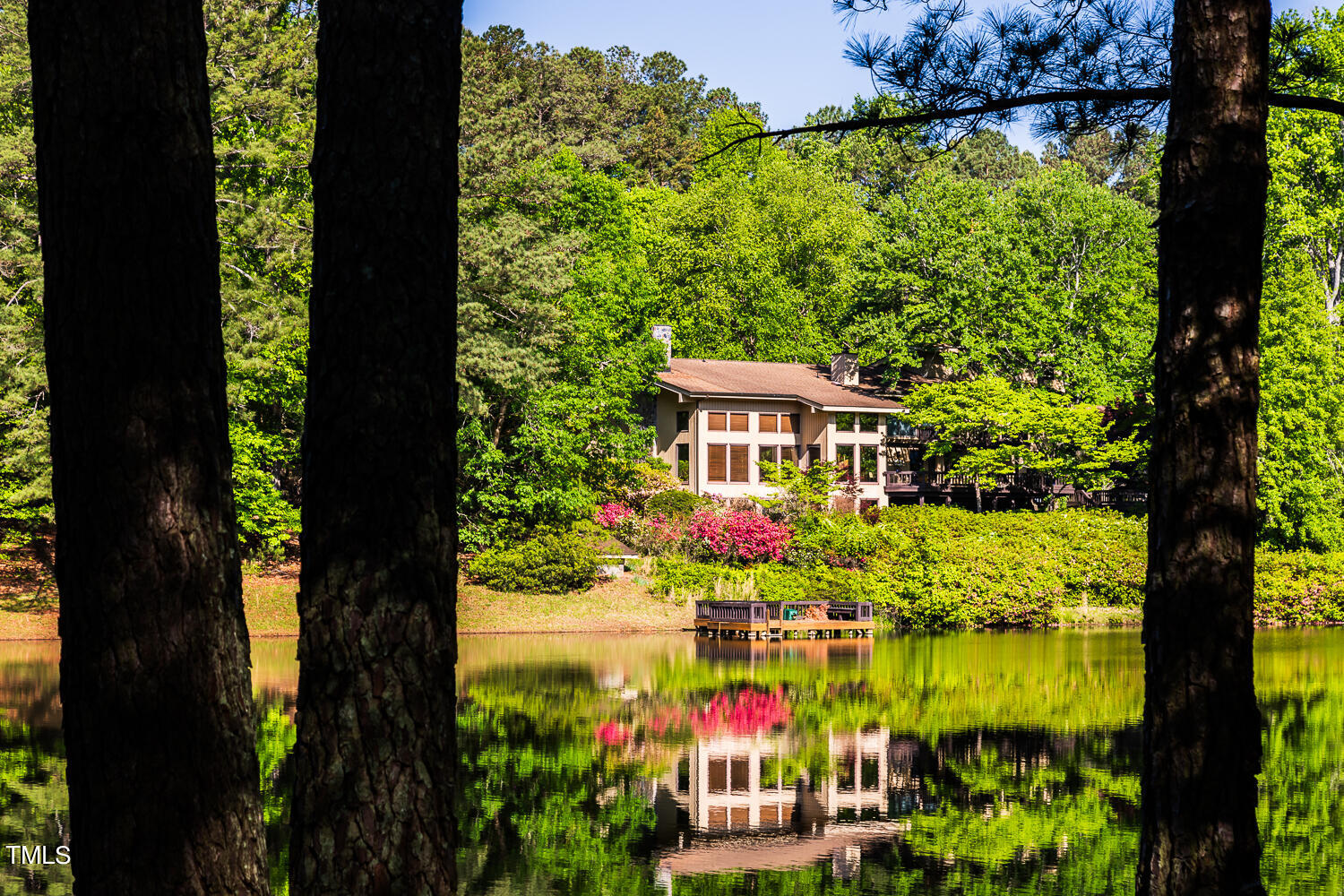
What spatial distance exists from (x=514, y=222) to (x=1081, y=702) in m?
20.4

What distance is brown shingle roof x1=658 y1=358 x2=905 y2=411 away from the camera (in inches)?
1907

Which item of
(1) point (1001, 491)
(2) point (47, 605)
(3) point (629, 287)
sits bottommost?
(2) point (47, 605)

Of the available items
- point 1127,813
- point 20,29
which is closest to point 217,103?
point 20,29

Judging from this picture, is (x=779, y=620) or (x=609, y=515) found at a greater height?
(x=609, y=515)

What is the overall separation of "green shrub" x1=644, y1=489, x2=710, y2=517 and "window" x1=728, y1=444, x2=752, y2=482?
25.1 feet

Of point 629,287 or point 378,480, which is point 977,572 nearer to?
point 629,287

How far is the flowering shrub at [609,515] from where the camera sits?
129 feet

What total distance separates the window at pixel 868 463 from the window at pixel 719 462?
5.45 meters

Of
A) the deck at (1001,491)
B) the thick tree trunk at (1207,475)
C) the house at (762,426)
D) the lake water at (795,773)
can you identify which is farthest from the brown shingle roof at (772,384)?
the thick tree trunk at (1207,475)

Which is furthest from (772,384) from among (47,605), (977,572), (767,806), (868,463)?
(767,806)

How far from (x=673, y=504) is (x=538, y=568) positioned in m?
6.17

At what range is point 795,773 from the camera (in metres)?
16.0

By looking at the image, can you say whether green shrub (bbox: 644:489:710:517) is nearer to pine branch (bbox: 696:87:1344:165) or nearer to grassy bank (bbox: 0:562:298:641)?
grassy bank (bbox: 0:562:298:641)

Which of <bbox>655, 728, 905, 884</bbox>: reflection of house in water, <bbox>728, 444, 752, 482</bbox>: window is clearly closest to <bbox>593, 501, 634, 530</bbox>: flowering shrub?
<bbox>728, 444, 752, 482</bbox>: window
